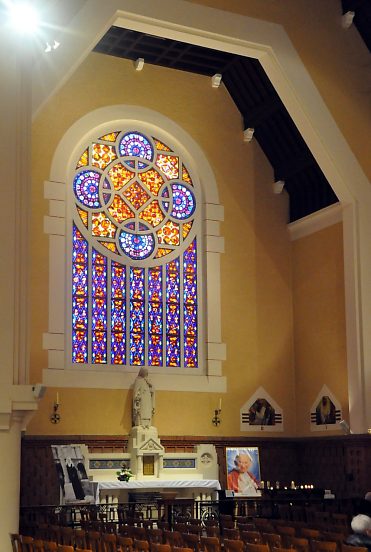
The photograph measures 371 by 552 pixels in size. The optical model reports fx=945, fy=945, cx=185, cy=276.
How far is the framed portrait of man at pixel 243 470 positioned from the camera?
55.9 feet

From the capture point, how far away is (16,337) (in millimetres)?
11477

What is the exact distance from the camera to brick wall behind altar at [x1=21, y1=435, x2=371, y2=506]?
52.0 feet

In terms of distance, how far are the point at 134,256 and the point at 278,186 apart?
3411 mm

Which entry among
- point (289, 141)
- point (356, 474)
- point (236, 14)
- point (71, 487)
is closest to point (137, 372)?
point (71, 487)

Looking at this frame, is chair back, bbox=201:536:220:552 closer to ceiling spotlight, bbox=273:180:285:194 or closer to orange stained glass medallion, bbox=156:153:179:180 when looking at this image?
orange stained glass medallion, bbox=156:153:179:180

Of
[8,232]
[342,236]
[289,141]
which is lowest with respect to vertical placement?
[8,232]

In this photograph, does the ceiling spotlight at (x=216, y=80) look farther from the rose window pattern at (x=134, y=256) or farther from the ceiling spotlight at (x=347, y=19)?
the ceiling spotlight at (x=347, y=19)

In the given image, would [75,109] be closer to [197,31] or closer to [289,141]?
[197,31]

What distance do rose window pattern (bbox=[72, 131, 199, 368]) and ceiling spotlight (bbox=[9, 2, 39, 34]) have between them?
5.75 metres

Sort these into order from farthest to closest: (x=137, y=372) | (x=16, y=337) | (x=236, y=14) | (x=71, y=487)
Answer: (x=137, y=372)
(x=236, y=14)
(x=71, y=487)
(x=16, y=337)

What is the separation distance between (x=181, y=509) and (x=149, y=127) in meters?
7.40

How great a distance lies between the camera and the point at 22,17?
11.5m

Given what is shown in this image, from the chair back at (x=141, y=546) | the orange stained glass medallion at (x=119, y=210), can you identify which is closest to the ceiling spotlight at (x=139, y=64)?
the orange stained glass medallion at (x=119, y=210)

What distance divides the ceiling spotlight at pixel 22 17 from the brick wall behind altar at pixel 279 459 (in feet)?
23.2
